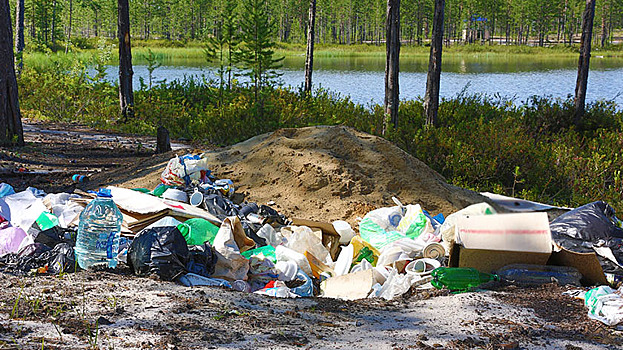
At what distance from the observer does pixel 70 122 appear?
14.7 m

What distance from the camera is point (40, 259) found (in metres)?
4.35

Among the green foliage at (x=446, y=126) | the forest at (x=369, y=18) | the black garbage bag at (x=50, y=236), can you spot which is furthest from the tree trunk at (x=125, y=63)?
the forest at (x=369, y=18)

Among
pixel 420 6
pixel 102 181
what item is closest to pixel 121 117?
pixel 102 181

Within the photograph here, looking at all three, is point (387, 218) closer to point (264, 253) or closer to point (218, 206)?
point (264, 253)

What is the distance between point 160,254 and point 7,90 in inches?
303

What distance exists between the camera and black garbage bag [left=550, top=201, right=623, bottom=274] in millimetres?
4844

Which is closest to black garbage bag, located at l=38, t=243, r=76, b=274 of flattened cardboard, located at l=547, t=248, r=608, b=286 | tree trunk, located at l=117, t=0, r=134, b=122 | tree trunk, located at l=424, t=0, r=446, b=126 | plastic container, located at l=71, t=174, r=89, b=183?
flattened cardboard, located at l=547, t=248, r=608, b=286

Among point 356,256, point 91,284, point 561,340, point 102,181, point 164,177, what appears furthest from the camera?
point 102,181

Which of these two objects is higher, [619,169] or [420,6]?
[420,6]

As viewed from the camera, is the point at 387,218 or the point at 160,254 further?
the point at 387,218

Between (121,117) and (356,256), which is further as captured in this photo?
(121,117)

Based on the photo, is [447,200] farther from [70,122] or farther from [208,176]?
[70,122]

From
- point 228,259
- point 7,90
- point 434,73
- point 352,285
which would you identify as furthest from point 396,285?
point 434,73

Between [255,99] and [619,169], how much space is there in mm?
8651
